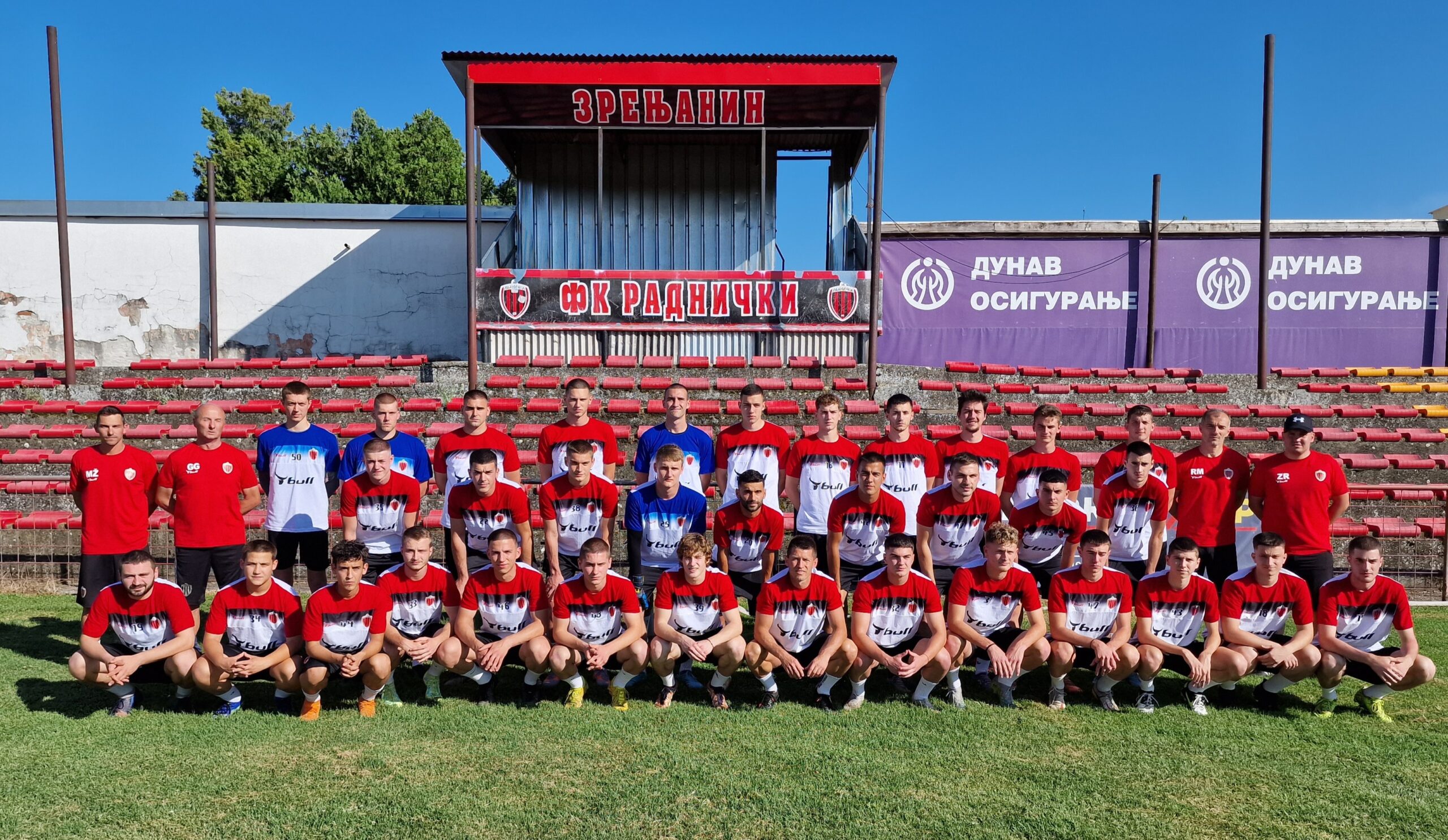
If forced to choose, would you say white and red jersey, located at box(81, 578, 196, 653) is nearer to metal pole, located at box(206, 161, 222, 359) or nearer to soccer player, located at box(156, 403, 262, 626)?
soccer player, located at box(156, 403, 262, 626)

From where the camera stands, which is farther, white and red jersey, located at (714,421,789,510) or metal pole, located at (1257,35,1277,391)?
metal pole, located at (1257,35,1277,391)

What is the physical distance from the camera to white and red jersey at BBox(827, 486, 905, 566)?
5.85 metres

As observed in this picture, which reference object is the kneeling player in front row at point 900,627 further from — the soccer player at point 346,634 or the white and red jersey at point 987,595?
the soccer player at point 346,634

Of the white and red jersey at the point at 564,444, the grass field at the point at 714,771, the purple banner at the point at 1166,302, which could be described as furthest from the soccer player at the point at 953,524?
the purple banner at the point at 1166,302

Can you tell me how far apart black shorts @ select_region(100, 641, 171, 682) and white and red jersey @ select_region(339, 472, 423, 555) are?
1.38 meters

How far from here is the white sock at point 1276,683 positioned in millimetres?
5328

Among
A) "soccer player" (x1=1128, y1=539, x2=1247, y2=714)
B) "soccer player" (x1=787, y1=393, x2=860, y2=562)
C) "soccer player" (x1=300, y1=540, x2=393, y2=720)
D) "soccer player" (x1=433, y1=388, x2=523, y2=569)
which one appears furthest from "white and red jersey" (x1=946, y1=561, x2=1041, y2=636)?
"soccer player" (x1=300, y1=540, x2=393, y2=720)

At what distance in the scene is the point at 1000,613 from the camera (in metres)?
5.47

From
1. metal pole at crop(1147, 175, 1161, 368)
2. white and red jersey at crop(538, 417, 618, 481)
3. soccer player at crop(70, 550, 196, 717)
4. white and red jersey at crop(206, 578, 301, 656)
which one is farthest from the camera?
metal pole at crop(1147, 175, 1161, 368)

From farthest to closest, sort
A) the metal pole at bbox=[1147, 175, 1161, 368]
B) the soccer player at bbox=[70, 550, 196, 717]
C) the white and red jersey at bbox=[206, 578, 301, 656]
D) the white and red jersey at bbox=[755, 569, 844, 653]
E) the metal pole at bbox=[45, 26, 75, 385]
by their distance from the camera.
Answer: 1. the metal pole at bbox=[1147, 175, 1161, 368]
2. the metal pole at bbox=[45, 26, 75, 385]
3. the white and red jersey at bbox=[755, 569, 844, 653]
4. the white and red jersey at bbox=[206, 578, 301, 656]
5. the soccer player at bbox=[70, 550, 196, 717]

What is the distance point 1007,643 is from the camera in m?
5.49

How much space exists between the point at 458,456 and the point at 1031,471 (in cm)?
424

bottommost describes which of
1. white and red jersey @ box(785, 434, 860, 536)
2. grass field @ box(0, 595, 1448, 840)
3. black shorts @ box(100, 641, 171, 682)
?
grass field @ box(0, 595, 1448, 840)

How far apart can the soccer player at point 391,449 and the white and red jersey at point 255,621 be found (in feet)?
3.55
